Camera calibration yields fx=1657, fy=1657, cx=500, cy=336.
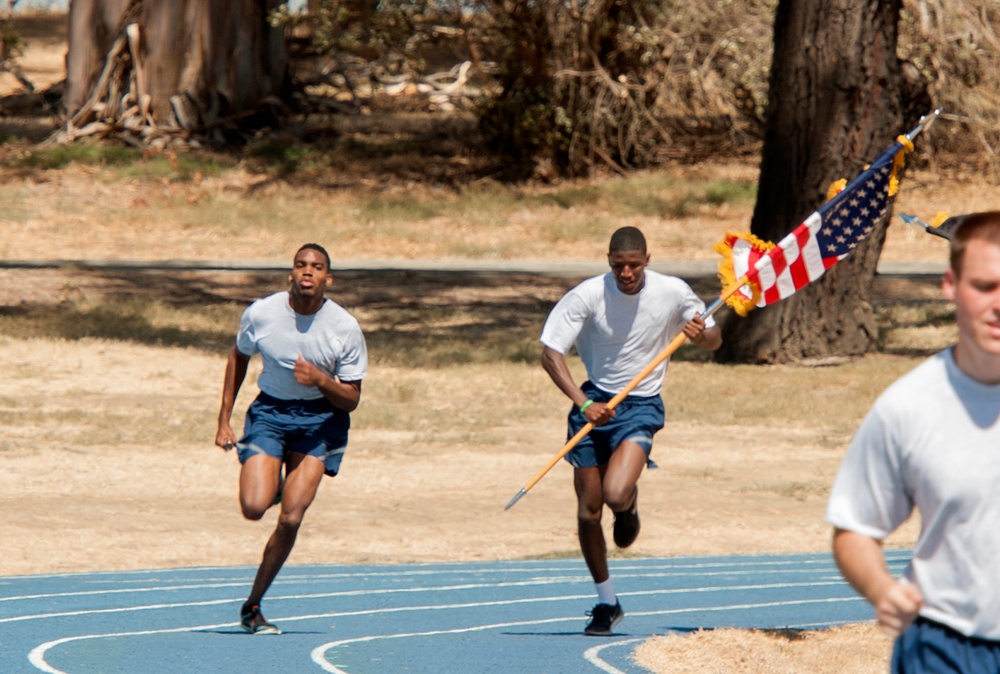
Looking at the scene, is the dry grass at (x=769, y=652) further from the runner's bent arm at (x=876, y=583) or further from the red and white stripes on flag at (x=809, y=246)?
the runner's bent arm at (x=876, y=583)

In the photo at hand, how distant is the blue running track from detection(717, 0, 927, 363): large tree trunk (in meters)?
9.23

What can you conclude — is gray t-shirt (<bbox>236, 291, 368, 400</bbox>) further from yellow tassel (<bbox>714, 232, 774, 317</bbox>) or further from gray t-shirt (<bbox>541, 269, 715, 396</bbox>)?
yellow tassel (<bbox>714, 232, 774, 317</bbox>)

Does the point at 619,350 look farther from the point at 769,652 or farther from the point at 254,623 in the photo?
the point at 254,623

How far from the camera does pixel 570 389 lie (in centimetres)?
809

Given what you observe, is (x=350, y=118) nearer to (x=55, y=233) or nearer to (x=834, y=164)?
(x=55, y=233)

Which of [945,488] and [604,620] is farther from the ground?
[945,488]

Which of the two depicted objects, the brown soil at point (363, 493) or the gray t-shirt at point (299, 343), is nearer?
the gray t-shirt at point (299, 343)

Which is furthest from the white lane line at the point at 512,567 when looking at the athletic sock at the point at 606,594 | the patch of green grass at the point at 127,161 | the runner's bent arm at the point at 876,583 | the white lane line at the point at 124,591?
the patch of green grass at the point at 127,161

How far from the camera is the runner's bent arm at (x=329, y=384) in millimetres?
7797

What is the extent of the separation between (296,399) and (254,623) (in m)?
1.11

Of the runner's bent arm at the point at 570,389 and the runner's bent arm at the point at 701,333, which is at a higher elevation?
the runner's bent arm at the point at 701,333

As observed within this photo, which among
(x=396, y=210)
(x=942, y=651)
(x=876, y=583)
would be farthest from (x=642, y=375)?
(x=396, y=210)

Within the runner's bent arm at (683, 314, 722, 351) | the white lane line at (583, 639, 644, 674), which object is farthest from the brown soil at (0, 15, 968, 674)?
the runner's bent arm at (683, 314, 722, 351)

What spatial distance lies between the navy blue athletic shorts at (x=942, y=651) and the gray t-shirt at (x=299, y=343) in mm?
4793
